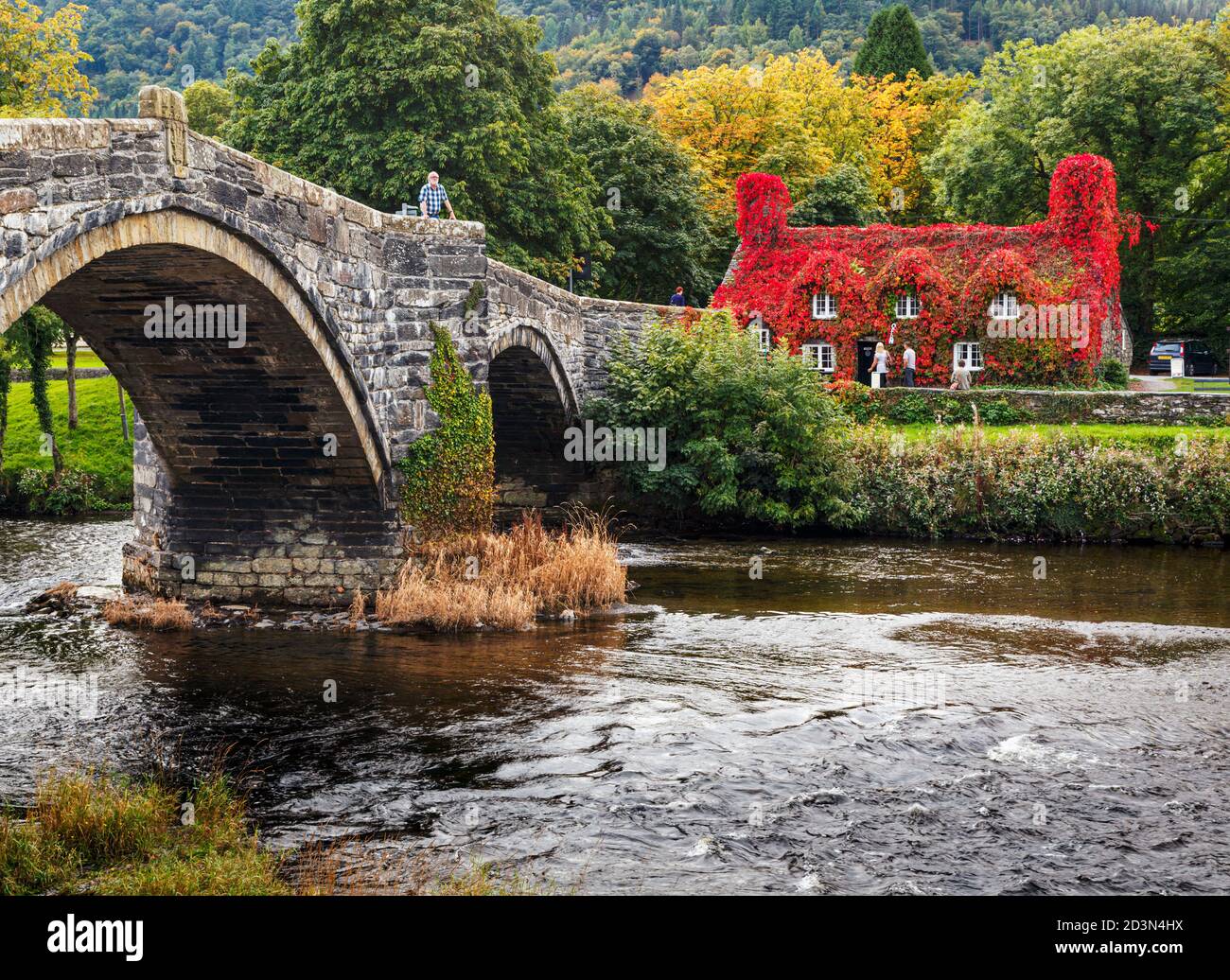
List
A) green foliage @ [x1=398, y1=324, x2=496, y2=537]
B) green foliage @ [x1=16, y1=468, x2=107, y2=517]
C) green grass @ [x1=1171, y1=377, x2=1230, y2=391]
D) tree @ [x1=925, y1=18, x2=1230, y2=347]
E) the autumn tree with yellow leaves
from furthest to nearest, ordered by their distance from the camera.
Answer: the autumn tree with yellow leaves
tree @ [x1=925, y1=18, x2=1230, y2=347]
green grass @ [x1=1171, y1=377, x2=1230, y2=391]
green foliage @ [x1=16, y1=468, x2=107, y2=517]
green foliage @ [x1=398, y1=324, x2=496, y2=537]

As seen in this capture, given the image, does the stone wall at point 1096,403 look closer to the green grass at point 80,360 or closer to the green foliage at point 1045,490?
the green foliage at point 1045,490

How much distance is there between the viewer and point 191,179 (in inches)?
477

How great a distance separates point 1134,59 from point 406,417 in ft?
103

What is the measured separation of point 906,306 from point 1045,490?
11754 mm

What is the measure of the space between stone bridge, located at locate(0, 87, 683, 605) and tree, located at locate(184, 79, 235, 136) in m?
24.5

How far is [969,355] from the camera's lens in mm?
33594

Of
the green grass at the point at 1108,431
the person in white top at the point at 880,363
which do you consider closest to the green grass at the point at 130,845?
the green grass at the point at 1108,431

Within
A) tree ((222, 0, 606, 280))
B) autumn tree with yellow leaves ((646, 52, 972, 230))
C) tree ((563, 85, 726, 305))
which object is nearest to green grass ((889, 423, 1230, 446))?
tree ((222, 0, 606, 280))

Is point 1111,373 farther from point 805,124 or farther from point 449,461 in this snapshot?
point 449,461

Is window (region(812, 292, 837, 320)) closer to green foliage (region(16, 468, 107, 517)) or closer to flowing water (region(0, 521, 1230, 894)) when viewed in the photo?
flowing water (region(0, 521, 1230, 894))

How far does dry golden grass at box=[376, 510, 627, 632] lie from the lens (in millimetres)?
16328

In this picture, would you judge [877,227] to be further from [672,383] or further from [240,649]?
[240,649]

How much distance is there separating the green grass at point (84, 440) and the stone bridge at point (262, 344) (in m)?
11.8
